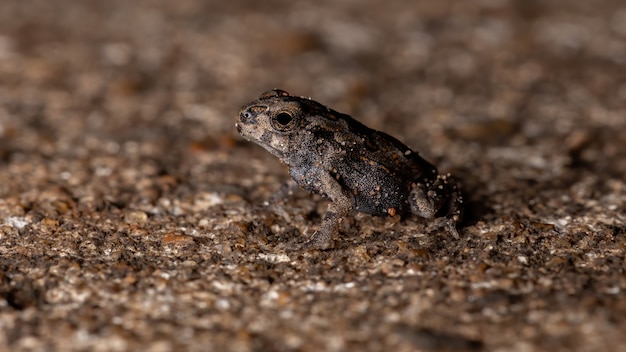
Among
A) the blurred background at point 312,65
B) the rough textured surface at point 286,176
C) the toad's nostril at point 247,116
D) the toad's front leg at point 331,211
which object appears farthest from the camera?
the blurred background at point 312,65

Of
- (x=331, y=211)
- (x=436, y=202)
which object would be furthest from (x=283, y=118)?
(x=436, y=202)

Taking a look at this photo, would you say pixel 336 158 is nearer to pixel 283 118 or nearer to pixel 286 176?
pixel 283 118

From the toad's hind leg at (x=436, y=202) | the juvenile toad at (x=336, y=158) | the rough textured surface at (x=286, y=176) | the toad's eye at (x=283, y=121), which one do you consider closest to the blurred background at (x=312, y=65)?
the rough textured surface at (x=286, y=176)

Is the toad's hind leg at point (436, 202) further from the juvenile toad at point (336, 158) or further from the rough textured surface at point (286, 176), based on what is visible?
the rough textured surface at point (286, 176)

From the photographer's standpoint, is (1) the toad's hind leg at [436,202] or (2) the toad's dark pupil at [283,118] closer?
(2) the toad's dark pupil at [283,118]

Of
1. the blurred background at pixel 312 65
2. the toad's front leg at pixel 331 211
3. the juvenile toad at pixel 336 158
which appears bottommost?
the toad's front leg at pixel 331 211

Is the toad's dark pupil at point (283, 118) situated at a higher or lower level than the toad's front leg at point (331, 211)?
higher

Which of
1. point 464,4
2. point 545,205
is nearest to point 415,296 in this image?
point 545,205

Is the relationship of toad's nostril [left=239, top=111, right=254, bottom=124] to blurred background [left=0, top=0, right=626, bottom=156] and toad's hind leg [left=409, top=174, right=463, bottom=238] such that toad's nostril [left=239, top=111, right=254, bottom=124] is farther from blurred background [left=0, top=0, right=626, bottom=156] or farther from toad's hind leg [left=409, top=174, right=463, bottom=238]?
blurred background [left=0, top=0, right=626, bottom=156]

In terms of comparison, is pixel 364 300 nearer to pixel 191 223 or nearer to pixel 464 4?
pixel 191 223
